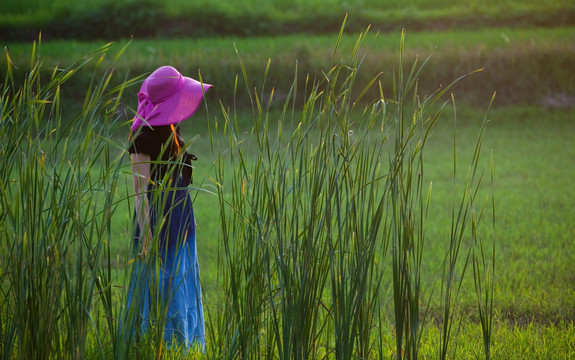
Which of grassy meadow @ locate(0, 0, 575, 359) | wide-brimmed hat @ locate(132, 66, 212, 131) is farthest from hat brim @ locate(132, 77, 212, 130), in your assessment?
grassy meadow @ locate(0, 0, 575, 359)

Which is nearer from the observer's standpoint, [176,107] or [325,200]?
[325,200]

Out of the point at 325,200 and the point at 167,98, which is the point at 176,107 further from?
the point at 325,200

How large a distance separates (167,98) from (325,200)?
56 centimetres

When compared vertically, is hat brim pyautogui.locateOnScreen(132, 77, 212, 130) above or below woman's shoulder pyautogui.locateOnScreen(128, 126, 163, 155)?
above

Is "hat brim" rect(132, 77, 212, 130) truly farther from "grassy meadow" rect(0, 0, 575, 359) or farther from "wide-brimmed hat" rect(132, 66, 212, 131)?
"grassy meadow" rect(0, 0, 575, 359)

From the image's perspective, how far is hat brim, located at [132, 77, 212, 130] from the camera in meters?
1.88

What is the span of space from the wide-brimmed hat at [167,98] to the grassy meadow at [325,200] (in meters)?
0.11

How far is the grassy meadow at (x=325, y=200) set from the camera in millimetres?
1346

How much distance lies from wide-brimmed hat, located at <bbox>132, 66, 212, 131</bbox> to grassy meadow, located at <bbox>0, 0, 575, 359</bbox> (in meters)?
A: 0.11

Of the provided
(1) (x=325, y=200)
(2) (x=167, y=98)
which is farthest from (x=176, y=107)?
(1) (x=325, y=200)

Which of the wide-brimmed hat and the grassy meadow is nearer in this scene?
the grassy meadow

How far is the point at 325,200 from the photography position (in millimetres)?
1622

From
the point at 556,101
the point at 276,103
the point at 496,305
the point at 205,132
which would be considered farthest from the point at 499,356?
the point at 556,101

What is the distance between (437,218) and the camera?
13.5 ft
